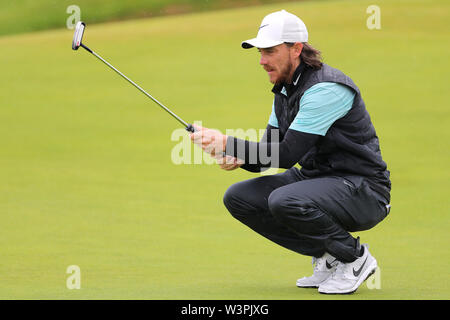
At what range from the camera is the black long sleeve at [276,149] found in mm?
4520

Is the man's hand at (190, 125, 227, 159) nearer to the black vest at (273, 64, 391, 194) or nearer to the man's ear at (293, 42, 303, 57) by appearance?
the black vest at (273, 64, 391, 194)

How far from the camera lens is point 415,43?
14.0m

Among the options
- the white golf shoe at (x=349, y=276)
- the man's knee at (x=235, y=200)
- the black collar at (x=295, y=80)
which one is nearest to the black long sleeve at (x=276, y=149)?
the black collar at (x=295, y=80)

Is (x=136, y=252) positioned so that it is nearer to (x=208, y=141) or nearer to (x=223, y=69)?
(x=208, y=141)

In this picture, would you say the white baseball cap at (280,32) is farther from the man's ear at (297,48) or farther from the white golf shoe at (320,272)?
the white golf shoe at (320,272)

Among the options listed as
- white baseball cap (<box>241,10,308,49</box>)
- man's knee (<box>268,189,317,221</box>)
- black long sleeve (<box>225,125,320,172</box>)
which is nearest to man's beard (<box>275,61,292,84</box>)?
white baseball cap (<box>241,10,308,49</box>)

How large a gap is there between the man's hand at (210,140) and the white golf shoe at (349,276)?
3.02 feet

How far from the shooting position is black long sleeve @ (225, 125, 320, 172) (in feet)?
14.8

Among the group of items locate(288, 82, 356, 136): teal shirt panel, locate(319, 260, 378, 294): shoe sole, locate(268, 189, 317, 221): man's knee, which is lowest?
locate(319, 260, 378, 294): shoe sole

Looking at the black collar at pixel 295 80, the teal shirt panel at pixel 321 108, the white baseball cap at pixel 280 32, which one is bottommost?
the teal shirt panel at pixel 321 108

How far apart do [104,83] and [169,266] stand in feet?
25.9

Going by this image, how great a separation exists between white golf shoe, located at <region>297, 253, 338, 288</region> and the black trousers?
0.04 metres

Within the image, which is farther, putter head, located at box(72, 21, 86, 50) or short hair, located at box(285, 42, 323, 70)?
putter head, located at box(72, 21, 86, 50)

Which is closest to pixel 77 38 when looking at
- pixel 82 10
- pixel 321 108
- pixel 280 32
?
pixel 280 32
